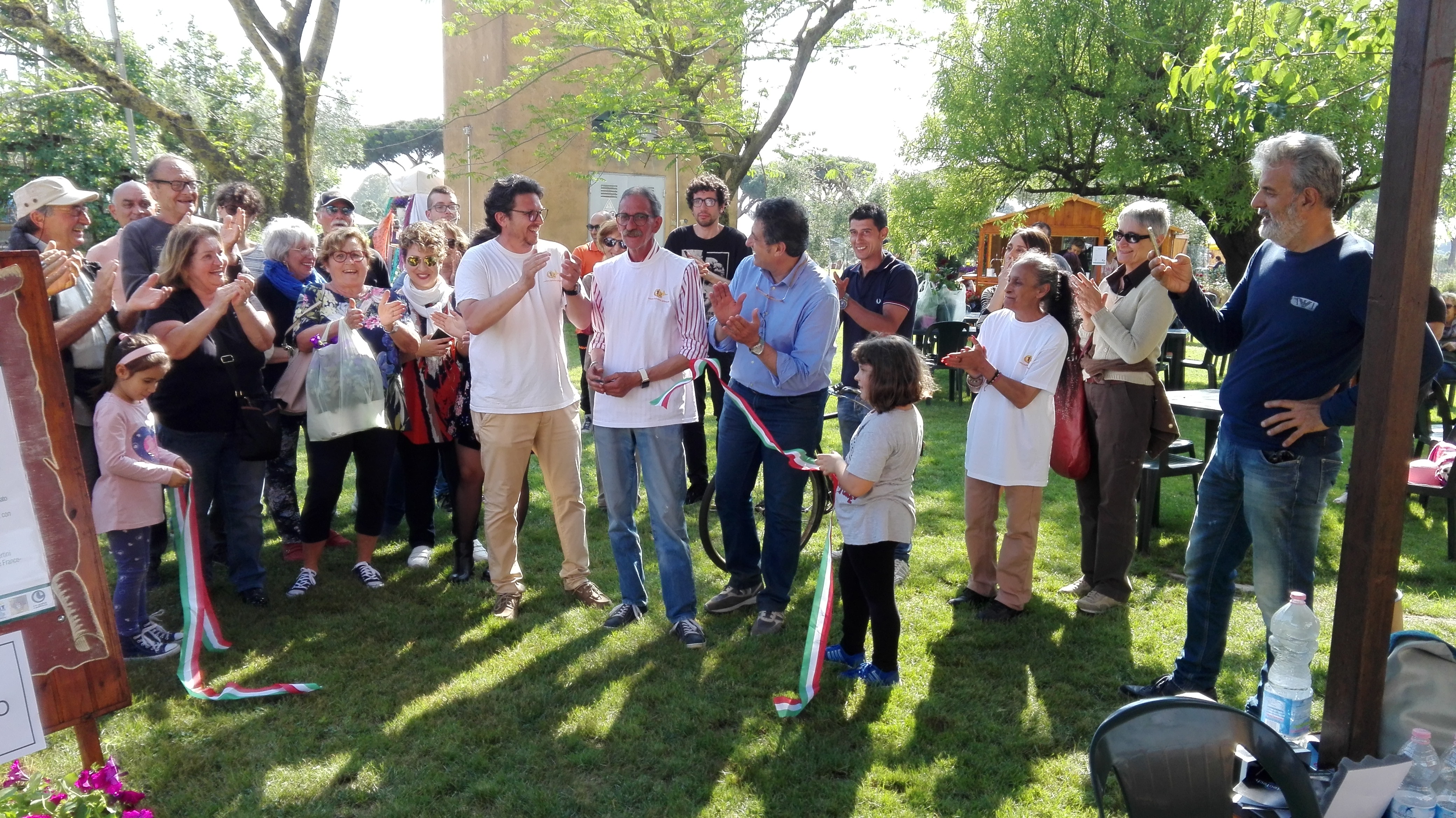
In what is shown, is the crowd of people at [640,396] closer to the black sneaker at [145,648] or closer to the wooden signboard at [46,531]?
the black sneaker at [145,648]

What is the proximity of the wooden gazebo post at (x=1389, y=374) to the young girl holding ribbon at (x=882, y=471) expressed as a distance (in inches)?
63.1

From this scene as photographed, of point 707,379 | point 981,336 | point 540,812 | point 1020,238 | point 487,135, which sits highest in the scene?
point 487,135

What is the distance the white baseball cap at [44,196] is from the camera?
183 inches

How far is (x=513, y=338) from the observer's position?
172 inches

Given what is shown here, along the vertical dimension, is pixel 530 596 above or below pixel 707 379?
below

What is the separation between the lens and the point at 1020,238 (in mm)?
5305

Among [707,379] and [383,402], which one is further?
[707,379]

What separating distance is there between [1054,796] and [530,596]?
9.03 ft

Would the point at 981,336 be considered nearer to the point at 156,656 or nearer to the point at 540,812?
the point at 540,812

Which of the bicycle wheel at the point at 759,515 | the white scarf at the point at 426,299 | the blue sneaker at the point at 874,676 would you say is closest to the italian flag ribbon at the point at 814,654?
the blue sneaker at the point at 874,676

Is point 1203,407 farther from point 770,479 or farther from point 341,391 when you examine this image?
point 341,391

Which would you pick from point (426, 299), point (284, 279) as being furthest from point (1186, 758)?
point (284, 279)

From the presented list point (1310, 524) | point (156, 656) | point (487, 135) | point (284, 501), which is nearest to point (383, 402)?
point (284, 501)

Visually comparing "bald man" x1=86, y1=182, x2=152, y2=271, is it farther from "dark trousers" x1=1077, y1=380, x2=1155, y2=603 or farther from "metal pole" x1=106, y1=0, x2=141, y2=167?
"metal pole" x1=106, y1=0, x2=141, y2=167
